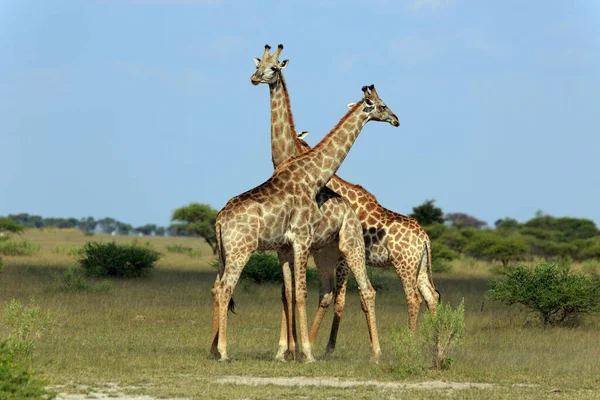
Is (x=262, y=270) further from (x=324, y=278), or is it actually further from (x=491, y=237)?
(x=491, y=237)

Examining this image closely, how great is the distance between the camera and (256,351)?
14492mm

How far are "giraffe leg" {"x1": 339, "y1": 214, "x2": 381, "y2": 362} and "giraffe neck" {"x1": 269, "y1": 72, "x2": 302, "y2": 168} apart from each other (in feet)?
5.23

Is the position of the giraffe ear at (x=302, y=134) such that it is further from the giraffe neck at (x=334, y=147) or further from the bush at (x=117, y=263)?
the bush at (x=117, y=263)

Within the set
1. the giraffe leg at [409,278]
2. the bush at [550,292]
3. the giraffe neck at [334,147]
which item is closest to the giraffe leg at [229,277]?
the giraffe neck at [334,147]

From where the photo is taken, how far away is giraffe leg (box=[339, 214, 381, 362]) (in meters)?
13.4

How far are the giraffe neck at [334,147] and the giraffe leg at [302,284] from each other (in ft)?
3.16

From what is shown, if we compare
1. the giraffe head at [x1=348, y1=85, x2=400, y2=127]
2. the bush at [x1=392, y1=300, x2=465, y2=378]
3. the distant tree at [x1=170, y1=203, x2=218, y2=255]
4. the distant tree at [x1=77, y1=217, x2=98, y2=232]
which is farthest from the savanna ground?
the distant tree at [x1=77, y1=217, x2=98, y2=232]

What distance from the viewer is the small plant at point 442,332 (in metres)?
12.3

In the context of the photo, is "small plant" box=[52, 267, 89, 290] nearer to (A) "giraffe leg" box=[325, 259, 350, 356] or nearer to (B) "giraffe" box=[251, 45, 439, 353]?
(B) "giraffe" box=[251, 45, 439, 353]

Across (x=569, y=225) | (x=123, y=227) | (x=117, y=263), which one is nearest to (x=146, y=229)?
(x=123, y=227)

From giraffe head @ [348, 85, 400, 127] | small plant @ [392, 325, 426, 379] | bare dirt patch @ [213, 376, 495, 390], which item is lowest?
bare dirt patch @ [213, 376, 495, 390]

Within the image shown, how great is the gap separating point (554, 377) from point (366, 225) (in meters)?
3.84

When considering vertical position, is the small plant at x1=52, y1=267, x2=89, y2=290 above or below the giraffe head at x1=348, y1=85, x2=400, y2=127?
below

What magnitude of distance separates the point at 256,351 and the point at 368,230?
2.54 metres
